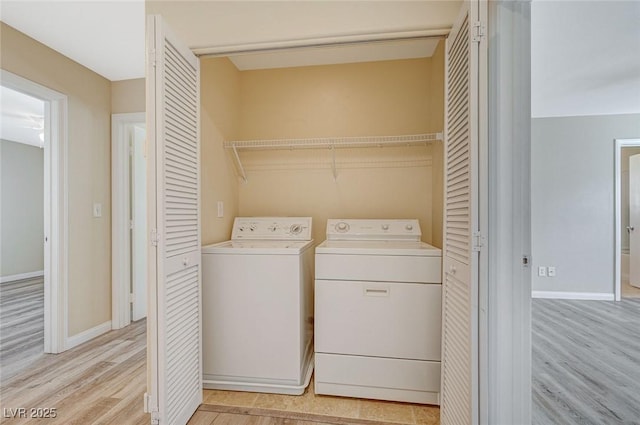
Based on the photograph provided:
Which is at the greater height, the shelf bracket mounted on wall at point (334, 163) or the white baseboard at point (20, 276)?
the shelf bracket mounted on wall at point (334, 163)

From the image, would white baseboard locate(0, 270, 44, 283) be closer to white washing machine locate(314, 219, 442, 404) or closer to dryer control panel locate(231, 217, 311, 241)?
dryer control panel locate(231, 217, 311, 241)

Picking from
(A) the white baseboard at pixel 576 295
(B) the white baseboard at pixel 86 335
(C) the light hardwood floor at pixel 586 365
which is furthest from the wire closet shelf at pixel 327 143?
(A) the white baseboard at pixel 576 295

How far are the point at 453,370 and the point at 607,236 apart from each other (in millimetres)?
3849

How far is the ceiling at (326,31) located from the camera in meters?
1.46

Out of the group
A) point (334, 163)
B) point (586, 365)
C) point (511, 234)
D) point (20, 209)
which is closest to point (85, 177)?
point (334, 163)

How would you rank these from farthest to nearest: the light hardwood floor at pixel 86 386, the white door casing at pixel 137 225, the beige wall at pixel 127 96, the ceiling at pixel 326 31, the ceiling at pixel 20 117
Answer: the ceiling at pixel 20 117 → the white door casing at pixel 137 225 → the beige wall at pixel 127 96 → the light hardwood floor at pixel 86 386 → the ceiling at pixel 326 31

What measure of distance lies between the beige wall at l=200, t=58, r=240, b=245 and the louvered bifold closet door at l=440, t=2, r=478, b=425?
1.47 m

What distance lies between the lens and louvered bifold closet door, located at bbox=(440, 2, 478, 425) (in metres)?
1.10

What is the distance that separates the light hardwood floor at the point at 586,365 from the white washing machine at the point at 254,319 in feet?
4.67

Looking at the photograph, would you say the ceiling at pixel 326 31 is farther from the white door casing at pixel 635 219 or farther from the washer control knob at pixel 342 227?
the white door casing at pixel 635 219

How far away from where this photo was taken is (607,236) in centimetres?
371

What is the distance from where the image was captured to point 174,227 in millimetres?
1462

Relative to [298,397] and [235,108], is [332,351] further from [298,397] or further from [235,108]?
[235,108]

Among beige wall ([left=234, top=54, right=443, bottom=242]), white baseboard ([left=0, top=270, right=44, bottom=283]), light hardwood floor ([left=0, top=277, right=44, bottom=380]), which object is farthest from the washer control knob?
white baseboard ([left=0, top=270, right=44, bottom=283])
